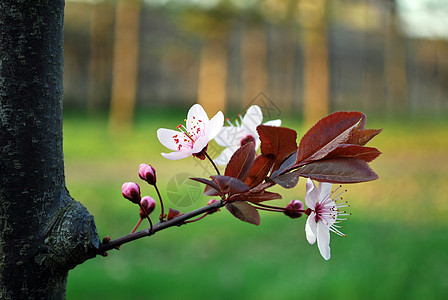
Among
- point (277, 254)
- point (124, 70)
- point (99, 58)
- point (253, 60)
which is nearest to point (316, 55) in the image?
point (253, 60)

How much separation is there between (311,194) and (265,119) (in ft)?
0.82

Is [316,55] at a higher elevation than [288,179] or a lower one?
higher

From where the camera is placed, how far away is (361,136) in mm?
463

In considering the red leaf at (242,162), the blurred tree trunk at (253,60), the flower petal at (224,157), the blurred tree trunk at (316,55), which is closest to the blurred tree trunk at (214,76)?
the blurred tree trunk at (253,60)

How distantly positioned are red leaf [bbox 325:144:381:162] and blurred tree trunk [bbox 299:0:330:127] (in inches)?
324

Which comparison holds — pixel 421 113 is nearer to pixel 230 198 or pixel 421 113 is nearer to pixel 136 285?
pixel 136 285

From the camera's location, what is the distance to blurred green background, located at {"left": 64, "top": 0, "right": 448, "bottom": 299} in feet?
8.13

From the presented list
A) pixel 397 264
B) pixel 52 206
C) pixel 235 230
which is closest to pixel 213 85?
pixel 235 230

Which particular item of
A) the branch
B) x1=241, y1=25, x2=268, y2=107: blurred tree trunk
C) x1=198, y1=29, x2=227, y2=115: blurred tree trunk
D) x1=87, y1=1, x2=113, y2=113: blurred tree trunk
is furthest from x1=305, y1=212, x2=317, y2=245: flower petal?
x1=87, y1=1, x2=113, y2=113: blurred tree trunk

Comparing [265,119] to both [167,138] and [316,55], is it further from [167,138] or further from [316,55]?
[316,55]

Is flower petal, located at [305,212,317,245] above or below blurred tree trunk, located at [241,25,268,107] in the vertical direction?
below

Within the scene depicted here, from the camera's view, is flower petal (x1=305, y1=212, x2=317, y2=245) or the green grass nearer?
flower petal (x1=305, y1=212, x2=317, y2=245)

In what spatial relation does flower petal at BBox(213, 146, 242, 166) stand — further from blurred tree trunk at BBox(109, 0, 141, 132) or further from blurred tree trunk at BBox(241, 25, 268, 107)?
blurred tree trunk at BBox(241, 25, 268, 107)

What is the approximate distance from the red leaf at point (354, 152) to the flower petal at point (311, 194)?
0.15 ft
